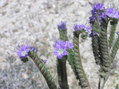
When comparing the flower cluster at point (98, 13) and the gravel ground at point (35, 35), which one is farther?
the gravel ground at point (35, 35)

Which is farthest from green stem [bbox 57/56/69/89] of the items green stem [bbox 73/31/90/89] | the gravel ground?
the gravel ground

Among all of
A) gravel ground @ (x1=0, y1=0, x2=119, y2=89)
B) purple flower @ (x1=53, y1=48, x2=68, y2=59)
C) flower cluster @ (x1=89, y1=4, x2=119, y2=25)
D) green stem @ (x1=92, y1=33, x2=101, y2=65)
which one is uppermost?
flower cluster @ (x1=89, y1=4, x2=119, y2=25)

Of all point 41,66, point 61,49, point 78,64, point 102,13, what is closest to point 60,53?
point 61,49

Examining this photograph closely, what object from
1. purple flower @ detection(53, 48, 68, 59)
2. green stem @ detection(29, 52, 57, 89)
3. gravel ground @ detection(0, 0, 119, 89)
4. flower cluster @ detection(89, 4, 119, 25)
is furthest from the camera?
gravel ground @ detection(0, 0, 119, 89)

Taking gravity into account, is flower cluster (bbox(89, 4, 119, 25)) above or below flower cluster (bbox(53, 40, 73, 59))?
above

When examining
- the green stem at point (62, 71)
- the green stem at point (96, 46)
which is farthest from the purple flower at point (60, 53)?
the green stem at point (96, 46)

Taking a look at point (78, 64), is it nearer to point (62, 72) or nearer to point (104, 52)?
point (62, 72)

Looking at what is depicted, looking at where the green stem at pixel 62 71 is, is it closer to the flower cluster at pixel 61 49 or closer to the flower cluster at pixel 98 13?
the flower cluster at pixel 61 49

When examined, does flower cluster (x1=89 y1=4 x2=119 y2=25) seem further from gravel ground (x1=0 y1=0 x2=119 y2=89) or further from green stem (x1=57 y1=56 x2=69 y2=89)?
gravel ground (x1=0 y1=0 x2=119 y2=89)
